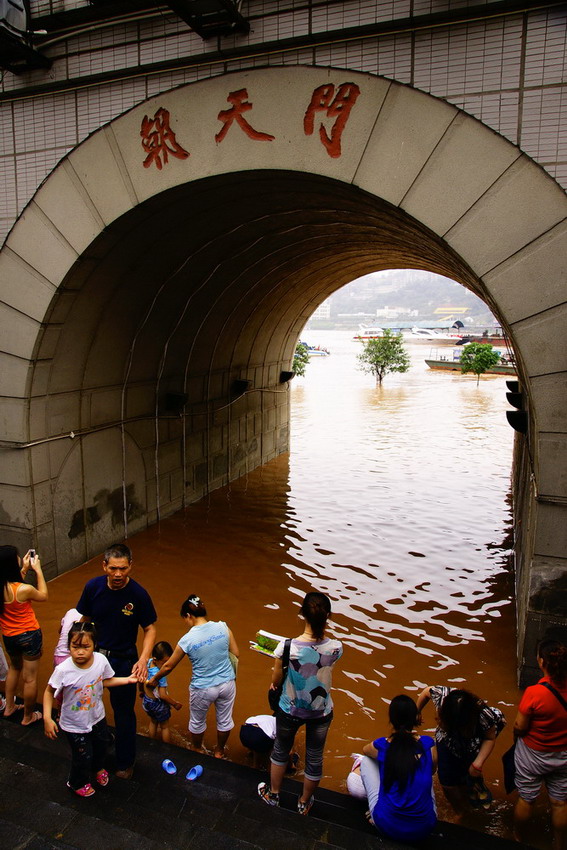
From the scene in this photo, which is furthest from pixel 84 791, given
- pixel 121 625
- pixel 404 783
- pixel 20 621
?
pixel 404 783

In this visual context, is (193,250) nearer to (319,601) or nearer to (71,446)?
(71,446)

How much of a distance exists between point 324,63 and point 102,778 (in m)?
6.09

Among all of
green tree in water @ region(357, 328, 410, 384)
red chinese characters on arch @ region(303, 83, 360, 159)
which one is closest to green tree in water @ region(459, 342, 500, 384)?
green tree in water @ region(357, 328, 410, 384)

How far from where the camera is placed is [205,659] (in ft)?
13.8

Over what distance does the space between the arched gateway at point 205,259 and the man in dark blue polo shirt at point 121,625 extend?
329cm

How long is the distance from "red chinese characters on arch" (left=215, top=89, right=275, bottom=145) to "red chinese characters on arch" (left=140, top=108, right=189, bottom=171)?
0.51m

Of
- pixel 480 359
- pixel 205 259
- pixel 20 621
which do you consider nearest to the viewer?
pixel 20 621

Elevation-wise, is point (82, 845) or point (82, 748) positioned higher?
point (82, 748)

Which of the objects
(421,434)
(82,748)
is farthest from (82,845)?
(421,434)

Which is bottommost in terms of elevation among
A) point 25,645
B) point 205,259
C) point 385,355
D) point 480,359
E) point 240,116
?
point 25,645

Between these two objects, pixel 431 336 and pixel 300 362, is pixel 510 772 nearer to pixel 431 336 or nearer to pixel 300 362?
pixel 300 362

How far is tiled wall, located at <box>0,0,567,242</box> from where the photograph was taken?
15.9ft

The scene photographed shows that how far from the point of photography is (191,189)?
6359mm

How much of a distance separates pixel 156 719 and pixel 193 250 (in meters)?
6.05
